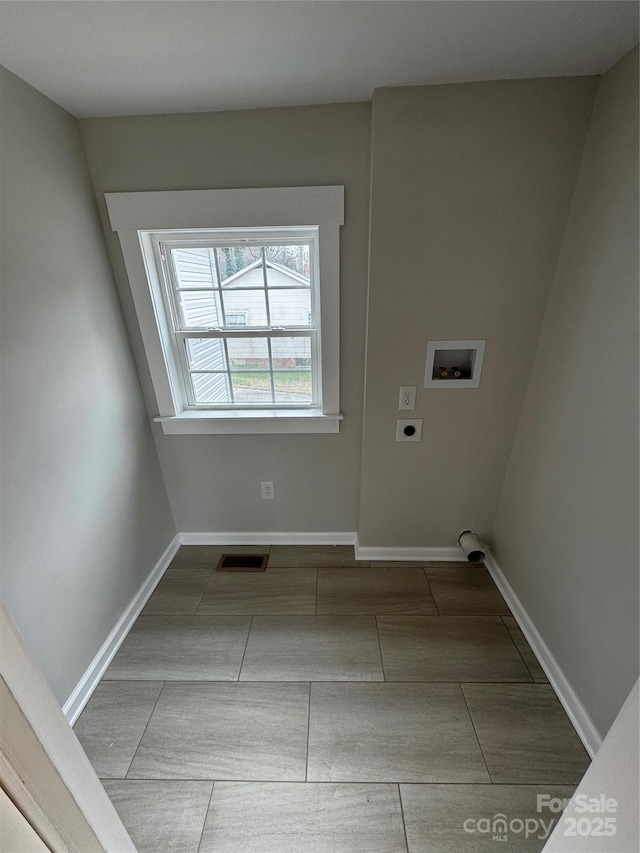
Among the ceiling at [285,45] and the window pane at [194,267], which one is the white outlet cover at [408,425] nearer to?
the window pane at [194,267]

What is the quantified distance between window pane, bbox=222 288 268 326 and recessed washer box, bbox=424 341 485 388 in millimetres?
816

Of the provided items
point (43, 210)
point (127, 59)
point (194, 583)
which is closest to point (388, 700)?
point (194, 583)

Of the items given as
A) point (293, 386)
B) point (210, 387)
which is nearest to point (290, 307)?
point (293, 386)

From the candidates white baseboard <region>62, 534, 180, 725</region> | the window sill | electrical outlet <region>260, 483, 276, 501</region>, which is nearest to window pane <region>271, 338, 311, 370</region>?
the window sill

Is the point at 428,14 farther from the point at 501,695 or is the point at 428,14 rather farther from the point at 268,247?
the point at 501,695

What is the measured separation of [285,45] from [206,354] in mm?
1194

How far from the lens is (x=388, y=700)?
137 cm

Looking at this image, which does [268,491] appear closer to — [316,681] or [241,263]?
[316,681]

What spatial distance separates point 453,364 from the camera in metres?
1.68

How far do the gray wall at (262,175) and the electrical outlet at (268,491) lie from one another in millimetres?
94

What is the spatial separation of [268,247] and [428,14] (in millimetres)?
898

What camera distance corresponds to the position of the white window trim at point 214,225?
1454 millimetres

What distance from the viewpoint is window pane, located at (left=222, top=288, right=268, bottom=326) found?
1.68 m

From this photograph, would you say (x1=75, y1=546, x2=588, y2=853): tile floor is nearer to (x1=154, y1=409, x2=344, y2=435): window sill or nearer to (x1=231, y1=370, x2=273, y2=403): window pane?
(x1=154, y1=409, x2=344, y2=435): window sill
